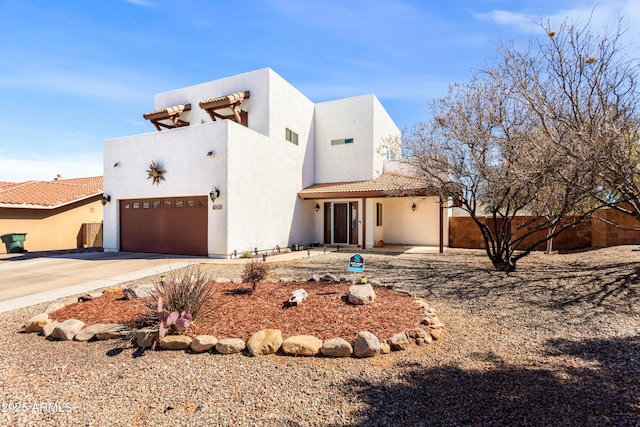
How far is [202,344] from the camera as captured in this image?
12.1ft

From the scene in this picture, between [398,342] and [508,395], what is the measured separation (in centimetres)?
125

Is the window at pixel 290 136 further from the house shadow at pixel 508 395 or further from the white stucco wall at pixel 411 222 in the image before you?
the house shadow at pixel 508 395

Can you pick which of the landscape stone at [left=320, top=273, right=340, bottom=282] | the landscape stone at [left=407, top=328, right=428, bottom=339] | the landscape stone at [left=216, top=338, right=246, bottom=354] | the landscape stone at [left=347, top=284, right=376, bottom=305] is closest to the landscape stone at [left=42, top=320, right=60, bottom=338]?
the landscape stone at [left=216, top=338, right=246, bottom=354]

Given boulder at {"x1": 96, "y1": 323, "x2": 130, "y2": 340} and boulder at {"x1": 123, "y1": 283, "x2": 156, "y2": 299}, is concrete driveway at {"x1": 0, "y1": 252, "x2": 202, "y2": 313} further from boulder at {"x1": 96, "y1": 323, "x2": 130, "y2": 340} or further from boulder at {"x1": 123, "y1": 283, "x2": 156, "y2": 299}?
boulder at {"x1": 96, "y1": 323, "x2": 130, "y2": 340}

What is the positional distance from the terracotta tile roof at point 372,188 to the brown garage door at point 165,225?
5.48 meters

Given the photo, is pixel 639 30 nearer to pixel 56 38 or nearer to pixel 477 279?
pixel 477 279

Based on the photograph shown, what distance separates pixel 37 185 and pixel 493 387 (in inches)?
917

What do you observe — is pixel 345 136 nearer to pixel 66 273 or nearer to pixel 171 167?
pixel 171 167

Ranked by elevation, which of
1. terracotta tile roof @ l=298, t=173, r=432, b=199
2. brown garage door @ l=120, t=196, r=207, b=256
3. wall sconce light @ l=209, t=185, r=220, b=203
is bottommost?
brown garage door @ l=120, t=196, r=207, b=256

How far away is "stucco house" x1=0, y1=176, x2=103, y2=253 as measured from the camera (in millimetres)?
14844

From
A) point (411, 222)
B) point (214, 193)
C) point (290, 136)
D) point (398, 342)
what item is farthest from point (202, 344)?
point (411, 222)

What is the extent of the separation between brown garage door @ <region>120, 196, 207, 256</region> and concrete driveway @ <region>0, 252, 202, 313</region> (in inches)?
24.9

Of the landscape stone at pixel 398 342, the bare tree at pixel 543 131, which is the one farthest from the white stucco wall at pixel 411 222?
the landscape stone at pixel 398 342

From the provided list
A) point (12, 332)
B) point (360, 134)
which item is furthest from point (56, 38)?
point (360, 134)
